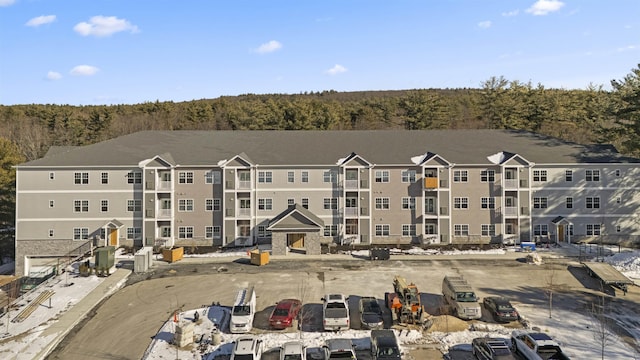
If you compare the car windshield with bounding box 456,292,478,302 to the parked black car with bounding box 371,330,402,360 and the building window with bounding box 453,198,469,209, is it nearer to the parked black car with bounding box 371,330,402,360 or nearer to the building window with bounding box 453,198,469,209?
the parked black car with bounding box 371,330,402,360

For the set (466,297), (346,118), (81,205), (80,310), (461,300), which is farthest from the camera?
(346,118)

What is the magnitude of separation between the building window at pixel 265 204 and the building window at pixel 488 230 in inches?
935

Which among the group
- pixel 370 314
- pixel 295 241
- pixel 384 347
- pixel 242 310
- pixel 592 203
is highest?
pixel 592 203

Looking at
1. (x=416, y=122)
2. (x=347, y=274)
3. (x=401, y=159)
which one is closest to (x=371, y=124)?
(x=416, y=122)

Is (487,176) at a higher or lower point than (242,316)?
higher

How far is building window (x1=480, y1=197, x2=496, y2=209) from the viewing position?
45794 mm

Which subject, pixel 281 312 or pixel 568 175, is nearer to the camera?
pixel 281 312

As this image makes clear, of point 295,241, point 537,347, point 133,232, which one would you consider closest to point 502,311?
point 537,347

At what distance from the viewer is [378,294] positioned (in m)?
30.3

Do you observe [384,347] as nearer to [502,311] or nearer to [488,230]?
[502,311]

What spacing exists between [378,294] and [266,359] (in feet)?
38.7

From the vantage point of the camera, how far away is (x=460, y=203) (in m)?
46.0

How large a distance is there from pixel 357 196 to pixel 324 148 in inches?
282

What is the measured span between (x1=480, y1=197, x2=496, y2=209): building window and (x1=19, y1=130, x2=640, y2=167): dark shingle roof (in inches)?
164
